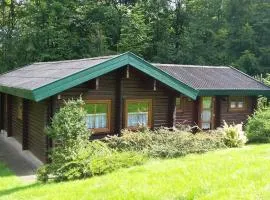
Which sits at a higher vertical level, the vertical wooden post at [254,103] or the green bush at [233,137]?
the vertical wooden post at [254,103]

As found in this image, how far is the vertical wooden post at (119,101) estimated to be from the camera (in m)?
14.5

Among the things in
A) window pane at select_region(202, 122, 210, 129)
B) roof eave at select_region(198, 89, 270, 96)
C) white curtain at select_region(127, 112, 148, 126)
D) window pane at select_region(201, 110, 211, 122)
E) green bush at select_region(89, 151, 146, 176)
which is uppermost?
roof eave at select_region(198, 89, 270, 96)

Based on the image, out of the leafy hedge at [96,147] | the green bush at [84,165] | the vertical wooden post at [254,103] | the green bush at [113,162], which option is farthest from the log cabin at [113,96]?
the green bush at [113,162]

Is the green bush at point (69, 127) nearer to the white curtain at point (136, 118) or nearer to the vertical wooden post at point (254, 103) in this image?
the white curtain at point (136, 118)

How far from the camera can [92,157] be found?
36.0 feet

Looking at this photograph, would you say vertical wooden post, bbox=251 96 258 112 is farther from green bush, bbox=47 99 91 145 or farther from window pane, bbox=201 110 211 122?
green bush, bbox=47 99 91 145

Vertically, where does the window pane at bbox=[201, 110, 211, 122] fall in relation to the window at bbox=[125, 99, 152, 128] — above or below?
below

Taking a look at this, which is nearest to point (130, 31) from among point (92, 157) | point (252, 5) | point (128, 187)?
point (252, 5)

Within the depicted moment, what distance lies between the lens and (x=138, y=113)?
1525cm

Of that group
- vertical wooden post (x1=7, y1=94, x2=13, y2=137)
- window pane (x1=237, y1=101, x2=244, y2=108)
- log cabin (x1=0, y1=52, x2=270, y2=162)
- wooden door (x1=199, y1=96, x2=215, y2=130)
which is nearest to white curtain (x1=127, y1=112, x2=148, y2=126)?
log cabin (x1=0, y1=52, x2=270, y2=162)

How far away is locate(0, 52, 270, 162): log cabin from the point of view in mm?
12914

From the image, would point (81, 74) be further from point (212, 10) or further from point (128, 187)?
point (212, 10)

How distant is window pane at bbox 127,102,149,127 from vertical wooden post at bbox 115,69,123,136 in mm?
616

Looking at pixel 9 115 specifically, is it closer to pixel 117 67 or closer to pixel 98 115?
pixel 98 115
